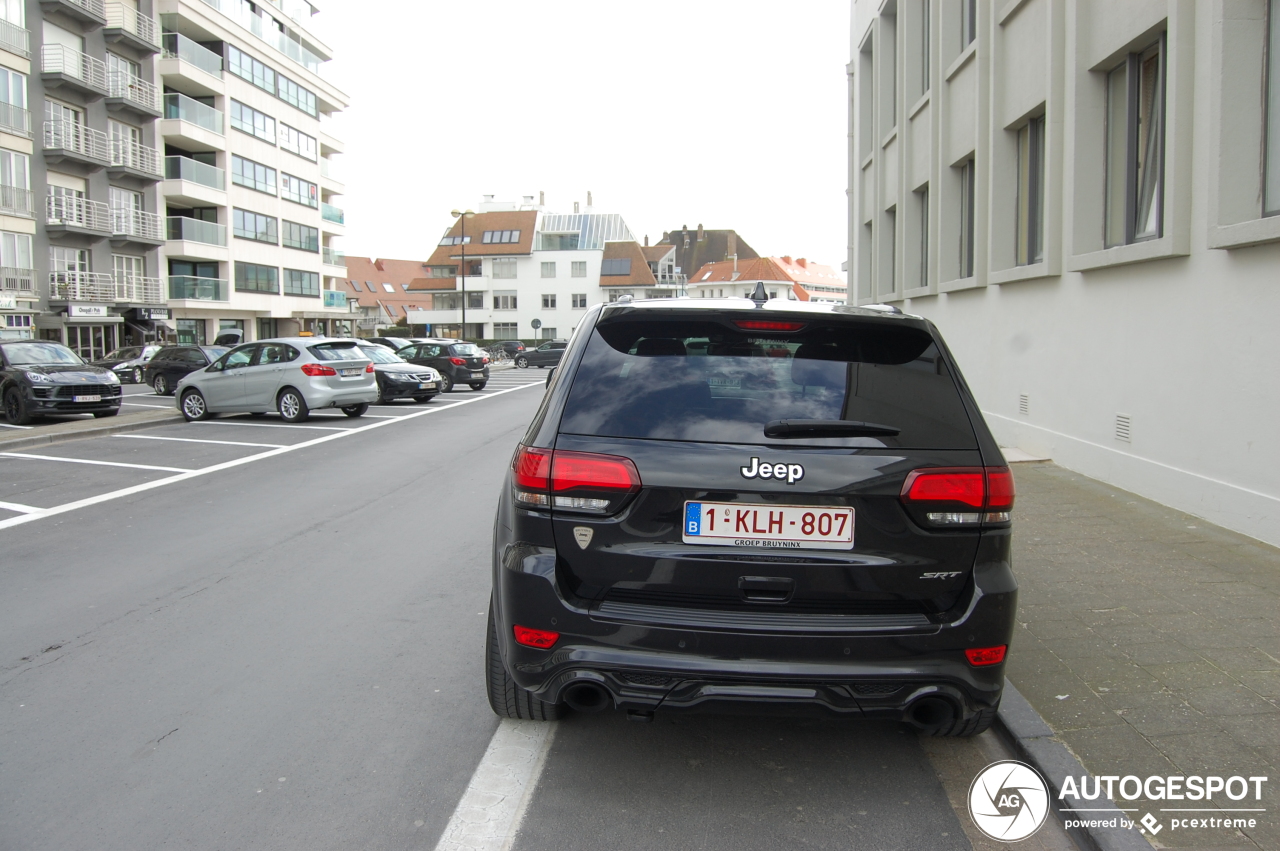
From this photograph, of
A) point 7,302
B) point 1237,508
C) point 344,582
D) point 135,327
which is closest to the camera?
point 344,582

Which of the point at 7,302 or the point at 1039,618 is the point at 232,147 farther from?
the point at 1039,618

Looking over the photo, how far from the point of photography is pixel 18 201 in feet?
114

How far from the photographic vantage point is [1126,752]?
136 inches

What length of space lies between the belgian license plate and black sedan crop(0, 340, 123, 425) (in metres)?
18.6

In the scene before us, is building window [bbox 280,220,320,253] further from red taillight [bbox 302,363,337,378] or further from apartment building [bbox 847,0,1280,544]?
apartment building [bbox 847,0,1280,544]

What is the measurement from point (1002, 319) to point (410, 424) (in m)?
10.9

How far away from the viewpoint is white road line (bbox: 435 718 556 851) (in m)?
2.99

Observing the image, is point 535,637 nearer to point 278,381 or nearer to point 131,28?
point 278,381

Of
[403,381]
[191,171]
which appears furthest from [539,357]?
[403,381]

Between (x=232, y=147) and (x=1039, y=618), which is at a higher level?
(x=232, y=147)

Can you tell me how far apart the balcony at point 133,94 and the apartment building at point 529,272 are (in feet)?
162

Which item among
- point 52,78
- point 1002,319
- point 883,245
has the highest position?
point 52,78

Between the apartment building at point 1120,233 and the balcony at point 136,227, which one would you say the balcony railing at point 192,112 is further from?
the apartment building at point 1120,233

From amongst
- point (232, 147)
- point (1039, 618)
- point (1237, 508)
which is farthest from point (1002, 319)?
point (232, 147)
